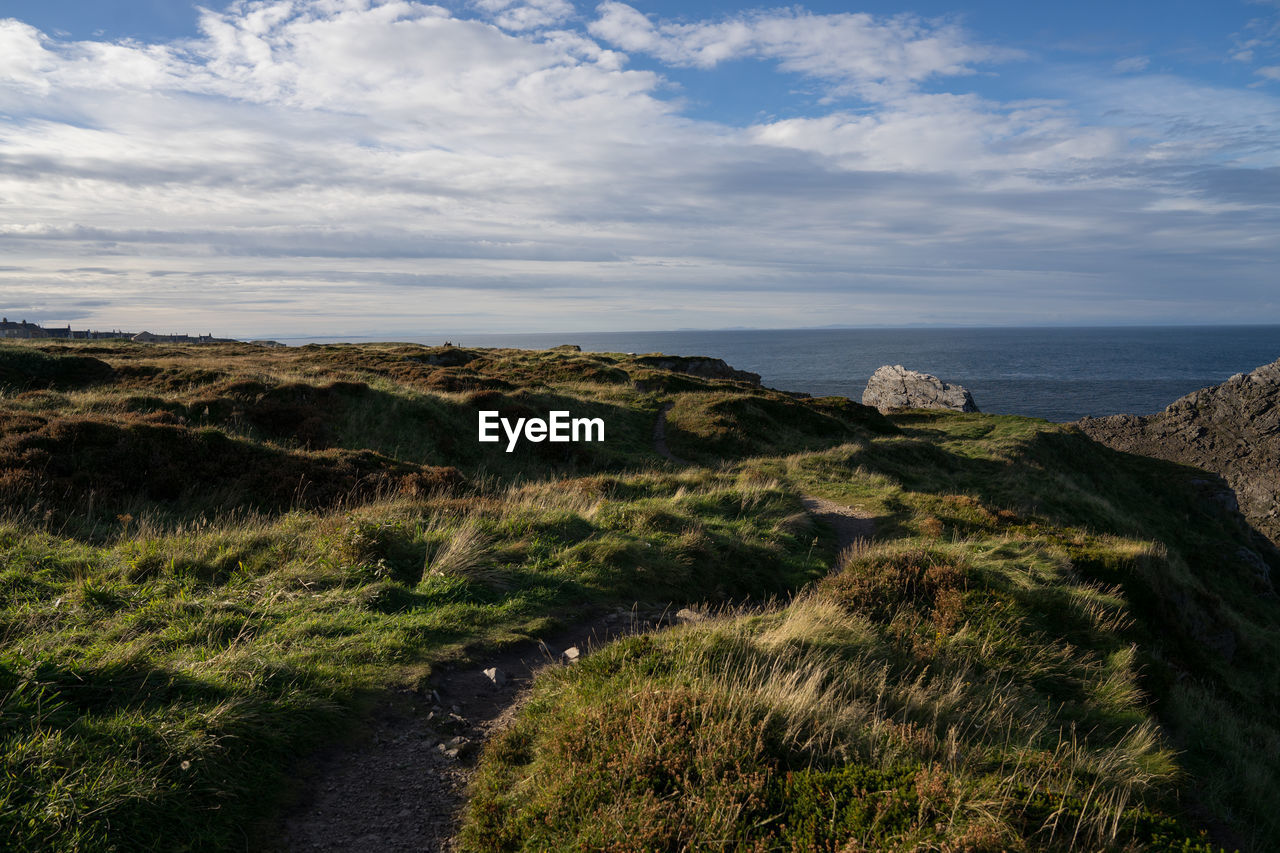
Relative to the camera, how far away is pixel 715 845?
4203mm

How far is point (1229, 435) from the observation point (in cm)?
5819

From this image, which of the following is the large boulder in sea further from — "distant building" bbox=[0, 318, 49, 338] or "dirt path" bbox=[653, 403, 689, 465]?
"distant building" bbox=[0, 318, 49, 338]

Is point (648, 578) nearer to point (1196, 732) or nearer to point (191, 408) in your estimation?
point (1196, 732)

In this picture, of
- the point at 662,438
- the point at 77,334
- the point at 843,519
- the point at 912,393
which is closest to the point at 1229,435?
the point at 912,393

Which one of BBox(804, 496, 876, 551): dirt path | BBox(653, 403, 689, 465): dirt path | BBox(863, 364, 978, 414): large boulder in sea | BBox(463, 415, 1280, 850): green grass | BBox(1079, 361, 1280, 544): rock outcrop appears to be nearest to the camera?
BBox(463, 415, 1280, 850): green grass

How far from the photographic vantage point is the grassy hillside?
454 cm

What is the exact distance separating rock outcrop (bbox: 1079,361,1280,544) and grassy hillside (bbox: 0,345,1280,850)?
146 ft

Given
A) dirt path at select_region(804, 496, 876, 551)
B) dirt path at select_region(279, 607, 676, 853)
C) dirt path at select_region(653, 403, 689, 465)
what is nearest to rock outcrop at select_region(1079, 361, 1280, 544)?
dirt path at select_region(653, 403, 689, 465)

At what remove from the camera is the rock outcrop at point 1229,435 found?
5225 cm

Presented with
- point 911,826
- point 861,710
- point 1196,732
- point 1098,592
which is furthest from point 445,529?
point 1098,592

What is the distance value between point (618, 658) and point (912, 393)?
7459 cm

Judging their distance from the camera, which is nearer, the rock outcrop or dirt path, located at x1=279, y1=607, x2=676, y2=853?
dirt path, located at x1=279, y1=607, x2=676, y2=853

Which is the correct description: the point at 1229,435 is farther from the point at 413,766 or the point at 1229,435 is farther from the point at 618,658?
the point at 413,766

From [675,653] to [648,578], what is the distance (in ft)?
13.1
